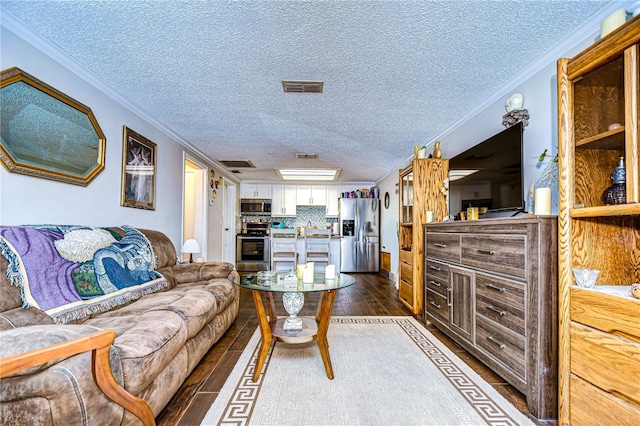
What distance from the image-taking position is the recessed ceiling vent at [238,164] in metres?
5.71

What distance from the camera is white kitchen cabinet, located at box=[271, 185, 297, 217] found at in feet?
25.2

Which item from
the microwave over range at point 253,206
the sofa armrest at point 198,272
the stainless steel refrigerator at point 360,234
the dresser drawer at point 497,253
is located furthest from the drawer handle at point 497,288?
the microwave over range at point 253,206

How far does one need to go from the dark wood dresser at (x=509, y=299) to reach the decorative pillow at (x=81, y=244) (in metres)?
2.73

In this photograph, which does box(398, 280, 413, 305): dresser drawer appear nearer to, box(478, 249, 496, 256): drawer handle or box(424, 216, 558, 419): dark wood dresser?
box(424, 216, 558, 419): dark wood dresser

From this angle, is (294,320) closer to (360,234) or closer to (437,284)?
(437,284)

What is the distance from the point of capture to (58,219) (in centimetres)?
224

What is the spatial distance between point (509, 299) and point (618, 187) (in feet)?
2.86

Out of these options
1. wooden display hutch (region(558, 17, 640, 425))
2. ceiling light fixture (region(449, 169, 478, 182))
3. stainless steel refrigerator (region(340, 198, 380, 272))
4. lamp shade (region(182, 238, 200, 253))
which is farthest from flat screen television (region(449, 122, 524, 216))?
stainless steel refrigerator (region(340, 198, 380, 272))

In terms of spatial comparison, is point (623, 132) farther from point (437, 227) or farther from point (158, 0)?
point (158, 0)

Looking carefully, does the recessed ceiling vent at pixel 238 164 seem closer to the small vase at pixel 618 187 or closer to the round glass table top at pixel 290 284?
the round glass table top at pixel 290 284

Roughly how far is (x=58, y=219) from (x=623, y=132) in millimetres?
3398

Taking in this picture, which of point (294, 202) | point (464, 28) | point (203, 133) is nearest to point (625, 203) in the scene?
→ point (464, 28)

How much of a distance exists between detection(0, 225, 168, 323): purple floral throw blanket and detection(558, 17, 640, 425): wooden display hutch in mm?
2630

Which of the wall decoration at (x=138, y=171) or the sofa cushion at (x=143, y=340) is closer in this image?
the sofa cushion at (x=143, y=340)
